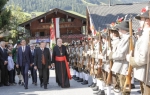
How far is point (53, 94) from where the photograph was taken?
11.0 meters

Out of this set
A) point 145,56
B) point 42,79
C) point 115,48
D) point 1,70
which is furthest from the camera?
point 1,70

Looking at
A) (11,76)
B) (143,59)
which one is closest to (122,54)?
(143,59)

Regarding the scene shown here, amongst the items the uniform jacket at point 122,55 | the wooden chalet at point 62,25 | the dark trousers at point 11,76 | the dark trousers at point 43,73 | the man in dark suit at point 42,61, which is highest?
the wooden chalet at point 62,25

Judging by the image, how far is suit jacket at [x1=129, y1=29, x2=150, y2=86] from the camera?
4.97m

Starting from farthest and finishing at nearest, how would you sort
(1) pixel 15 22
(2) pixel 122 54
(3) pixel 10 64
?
(1) pixel 15 22, (3) pixel 10 64, (2) pixel 122 54

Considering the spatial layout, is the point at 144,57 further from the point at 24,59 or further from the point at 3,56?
the point at 3,56

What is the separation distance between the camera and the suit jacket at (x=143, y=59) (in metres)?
4.97

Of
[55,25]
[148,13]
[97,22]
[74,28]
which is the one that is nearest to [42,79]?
[148,13]

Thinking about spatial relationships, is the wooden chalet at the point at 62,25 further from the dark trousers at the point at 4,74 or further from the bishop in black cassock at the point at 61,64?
the bishop in black cassock at the point at 61,64

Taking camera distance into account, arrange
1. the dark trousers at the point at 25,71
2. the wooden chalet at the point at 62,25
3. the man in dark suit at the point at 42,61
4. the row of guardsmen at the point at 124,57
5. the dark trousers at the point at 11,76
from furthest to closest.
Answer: the wooden chalet at the point at 62,25 → the dark trousers at the point at 11,76 → the man in dark suit at the point at 42,61 → the dark trousers at the point at 25,71 → the row of guardsmen at the point at 124,57

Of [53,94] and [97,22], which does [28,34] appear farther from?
[53,94]

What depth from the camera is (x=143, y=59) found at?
501 centimetres

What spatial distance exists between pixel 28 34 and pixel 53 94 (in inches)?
1643

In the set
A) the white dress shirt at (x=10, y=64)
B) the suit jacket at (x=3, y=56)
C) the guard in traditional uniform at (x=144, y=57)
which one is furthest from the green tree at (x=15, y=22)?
the guard in traditional uniform at (x=144, y=57)
